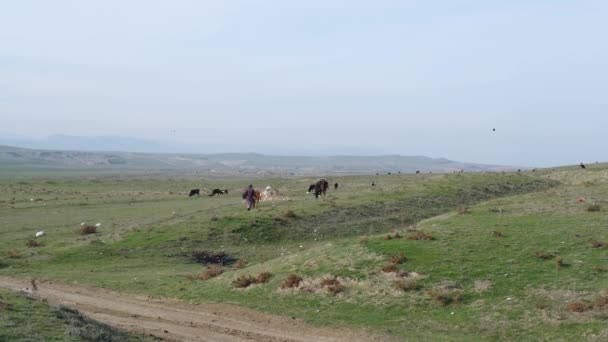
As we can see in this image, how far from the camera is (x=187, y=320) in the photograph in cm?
2305

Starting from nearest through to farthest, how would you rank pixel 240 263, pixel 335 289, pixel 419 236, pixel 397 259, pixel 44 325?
pixel 44 325, pixel 335 289, pixel 397 259, pixel 419 236, pixel 240 263

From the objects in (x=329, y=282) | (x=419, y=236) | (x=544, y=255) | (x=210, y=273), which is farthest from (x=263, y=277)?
(x=544, y=255)

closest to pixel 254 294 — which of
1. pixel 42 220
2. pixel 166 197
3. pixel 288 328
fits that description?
pixel 288 328

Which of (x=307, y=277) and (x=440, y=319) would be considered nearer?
(x=440, y=319)

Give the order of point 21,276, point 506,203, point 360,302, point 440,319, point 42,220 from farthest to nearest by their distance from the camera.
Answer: point 42,220
point 506,203
point 21,276
point 360,302
point 440,319

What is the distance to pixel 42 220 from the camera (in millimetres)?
53719

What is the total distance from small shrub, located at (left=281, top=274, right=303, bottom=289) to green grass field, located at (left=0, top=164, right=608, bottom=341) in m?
0.28

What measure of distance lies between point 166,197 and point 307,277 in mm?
53469

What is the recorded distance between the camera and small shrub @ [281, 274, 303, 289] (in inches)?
1040

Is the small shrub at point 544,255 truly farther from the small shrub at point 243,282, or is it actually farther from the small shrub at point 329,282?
the small shrub at point 243,282

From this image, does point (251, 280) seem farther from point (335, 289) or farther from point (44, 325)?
point (44, 325)

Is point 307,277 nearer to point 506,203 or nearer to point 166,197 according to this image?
point 506,203

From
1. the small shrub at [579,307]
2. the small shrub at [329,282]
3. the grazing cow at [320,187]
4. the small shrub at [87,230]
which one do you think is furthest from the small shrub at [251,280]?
the grazing cow at [320,187]

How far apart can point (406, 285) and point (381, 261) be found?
3015mm
